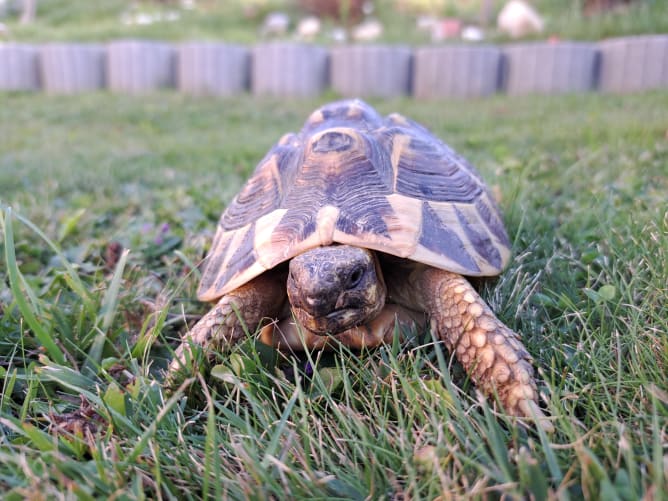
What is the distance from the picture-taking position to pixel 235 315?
158 cm

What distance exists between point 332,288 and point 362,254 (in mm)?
147

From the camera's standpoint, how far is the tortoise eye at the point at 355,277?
139 cm

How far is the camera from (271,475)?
1.00 metres

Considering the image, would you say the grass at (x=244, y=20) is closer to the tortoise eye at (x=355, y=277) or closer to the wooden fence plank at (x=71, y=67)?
the wooden fence plank at (x=71, y=67)

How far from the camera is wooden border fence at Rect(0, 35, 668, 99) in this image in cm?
671

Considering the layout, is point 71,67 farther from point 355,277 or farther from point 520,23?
point 355,277

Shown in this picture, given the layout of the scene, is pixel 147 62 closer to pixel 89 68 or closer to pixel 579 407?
pixel 89 68

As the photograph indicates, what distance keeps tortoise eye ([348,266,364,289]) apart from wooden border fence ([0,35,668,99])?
20.4ft

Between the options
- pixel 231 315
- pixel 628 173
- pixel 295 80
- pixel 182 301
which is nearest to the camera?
pixel 231 315

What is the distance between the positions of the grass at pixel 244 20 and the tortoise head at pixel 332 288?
7487 mm

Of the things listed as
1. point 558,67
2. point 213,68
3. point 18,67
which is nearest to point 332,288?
point 558,67

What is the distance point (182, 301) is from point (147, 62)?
7.02 m

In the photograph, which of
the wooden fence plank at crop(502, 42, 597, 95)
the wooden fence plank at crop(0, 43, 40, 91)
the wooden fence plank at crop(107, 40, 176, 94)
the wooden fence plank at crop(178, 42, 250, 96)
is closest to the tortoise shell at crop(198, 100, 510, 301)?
the wooden fence plank at crop(502, 42, 597, 95)

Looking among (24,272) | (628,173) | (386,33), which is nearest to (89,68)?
(386,33)
